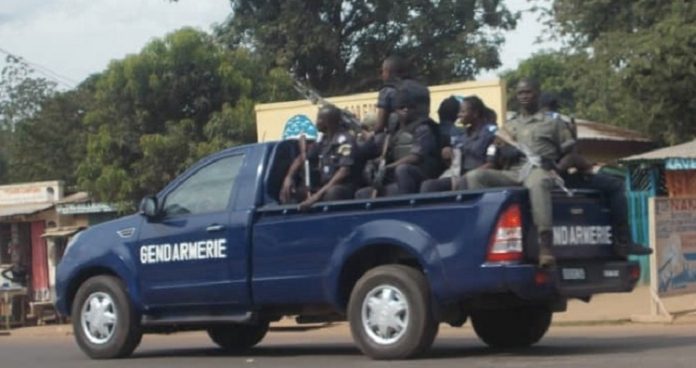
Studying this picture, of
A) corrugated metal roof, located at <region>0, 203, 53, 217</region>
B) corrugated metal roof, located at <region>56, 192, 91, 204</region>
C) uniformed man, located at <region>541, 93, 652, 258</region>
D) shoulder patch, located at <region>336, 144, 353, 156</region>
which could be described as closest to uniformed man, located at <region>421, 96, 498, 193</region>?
uniformed man, located at <region>541, 93, 652, 258</region>

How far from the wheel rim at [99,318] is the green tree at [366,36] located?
19.7 metres

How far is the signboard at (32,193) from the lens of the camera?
105 ft

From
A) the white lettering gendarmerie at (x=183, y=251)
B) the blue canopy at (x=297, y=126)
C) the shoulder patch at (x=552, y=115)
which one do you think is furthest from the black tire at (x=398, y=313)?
the blue canopy at (x=297, y=126)

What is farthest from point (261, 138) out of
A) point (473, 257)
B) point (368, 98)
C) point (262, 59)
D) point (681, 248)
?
point (473, 257)

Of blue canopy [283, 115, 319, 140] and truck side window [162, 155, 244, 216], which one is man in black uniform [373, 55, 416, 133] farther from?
blue canopy [283, 115, 319, 140]

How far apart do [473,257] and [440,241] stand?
1.06 ft

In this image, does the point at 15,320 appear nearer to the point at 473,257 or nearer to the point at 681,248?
the point at 681,248

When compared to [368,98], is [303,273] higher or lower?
lower

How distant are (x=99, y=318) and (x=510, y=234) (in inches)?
174

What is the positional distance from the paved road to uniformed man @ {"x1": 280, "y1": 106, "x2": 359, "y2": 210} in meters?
1.41

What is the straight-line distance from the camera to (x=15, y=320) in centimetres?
2797

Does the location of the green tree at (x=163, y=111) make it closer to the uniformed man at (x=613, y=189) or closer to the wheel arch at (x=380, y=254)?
the wheel arch at (x=380, y=254)

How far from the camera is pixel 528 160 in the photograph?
10211 mm

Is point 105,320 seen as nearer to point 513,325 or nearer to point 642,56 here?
point 513,325
